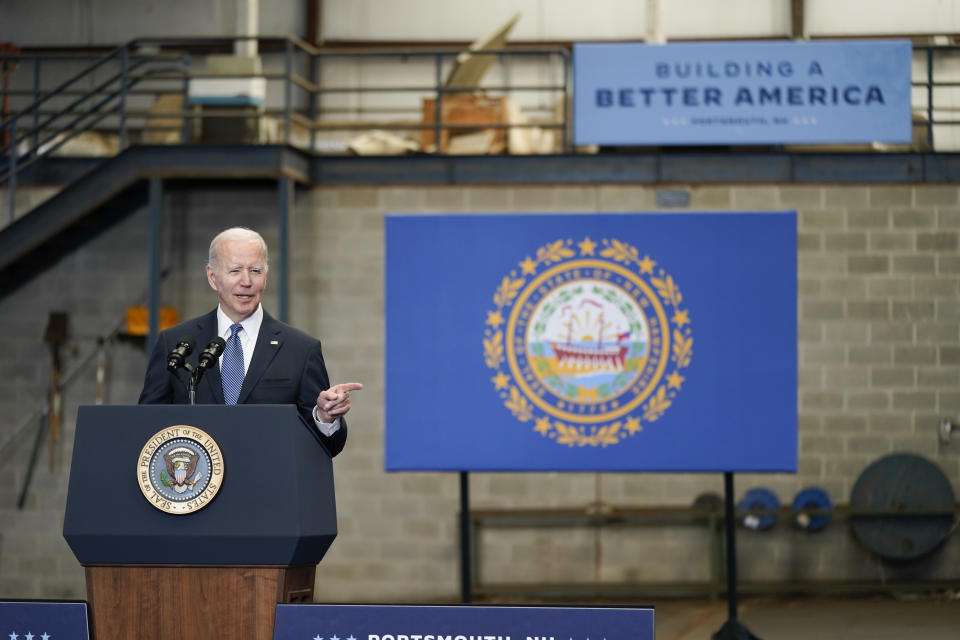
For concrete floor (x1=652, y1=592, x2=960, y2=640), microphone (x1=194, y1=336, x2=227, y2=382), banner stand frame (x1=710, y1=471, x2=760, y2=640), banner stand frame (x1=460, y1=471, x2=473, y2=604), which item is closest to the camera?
microphone (x1=194, y1=336, x2=227, y2=382)

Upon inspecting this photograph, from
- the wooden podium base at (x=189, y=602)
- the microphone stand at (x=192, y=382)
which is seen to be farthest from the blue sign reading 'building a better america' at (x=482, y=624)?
the microphone stand at (x=192, y=382)

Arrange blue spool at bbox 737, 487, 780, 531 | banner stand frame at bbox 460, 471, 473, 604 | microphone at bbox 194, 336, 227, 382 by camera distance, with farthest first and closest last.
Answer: blue spool at bbox 737, 487, 780, 531 < banner stand frame at bbox 460, 471, 473, 604 < microphone at bbox 194, 336, 227, 382

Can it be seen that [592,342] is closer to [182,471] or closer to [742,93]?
[182,471]

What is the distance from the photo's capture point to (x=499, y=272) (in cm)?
624

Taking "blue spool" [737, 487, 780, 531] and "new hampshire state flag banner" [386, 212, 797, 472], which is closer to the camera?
"new hampshire state flag banner" [386, 212, 797, 472]

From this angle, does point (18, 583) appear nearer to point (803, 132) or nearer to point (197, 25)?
point (197, 25)

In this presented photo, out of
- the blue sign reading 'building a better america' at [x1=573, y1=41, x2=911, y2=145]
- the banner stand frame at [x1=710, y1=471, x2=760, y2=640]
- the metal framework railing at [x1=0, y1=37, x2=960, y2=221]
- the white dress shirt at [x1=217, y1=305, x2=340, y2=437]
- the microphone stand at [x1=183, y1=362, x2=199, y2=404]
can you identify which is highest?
the metal framework railing at [x1=0, y1=37, x2=960, y2=221]

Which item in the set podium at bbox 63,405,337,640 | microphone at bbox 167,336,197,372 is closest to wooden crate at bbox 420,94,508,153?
microphone at bbox 167,336,197,372

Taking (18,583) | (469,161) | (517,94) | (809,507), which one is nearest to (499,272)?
(469,161)

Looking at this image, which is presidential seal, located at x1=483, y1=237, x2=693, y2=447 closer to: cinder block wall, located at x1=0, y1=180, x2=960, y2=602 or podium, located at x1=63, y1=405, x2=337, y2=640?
podium, located at x1=63, y1=405, x2=337, y2=640

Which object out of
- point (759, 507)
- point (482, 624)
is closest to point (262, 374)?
point (482, 624)

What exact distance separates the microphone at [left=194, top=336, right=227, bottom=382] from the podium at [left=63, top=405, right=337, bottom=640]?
208mm

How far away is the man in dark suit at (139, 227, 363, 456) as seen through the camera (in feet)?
10.1

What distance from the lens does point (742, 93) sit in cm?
977
